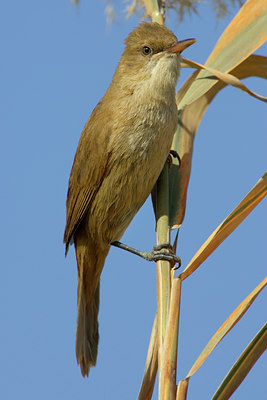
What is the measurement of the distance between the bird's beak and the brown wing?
1.44ft

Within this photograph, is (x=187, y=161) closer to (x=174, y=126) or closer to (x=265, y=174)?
(x=174, y=126)

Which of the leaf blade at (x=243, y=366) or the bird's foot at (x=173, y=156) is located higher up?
the bird's foot at (x=173, y=156)

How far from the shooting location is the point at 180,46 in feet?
7.78

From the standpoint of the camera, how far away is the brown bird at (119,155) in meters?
2.39

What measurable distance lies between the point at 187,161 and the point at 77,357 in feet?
3.91

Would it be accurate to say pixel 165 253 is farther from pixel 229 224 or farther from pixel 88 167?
pixel 88 167

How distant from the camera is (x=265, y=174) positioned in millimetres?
1569

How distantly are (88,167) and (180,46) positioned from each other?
28.9 inches

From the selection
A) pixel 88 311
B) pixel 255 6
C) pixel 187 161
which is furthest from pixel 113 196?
pixel 255 6

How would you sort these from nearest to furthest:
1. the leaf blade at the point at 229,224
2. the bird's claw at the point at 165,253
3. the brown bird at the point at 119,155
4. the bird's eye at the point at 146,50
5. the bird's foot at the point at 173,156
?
1. the leaf blade at the point at 229,224
2. the bird's claw at the point at 165,253
3. the bird's foot at the point at 173,156
4. the brown bird at the point at 119,155
5. the bird's eye at the point at 146,50

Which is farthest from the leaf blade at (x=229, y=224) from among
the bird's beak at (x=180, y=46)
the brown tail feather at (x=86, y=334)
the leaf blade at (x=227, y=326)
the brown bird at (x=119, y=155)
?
the brown tail feather at (x=86, y=334)

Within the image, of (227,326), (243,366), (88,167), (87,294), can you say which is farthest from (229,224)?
(87,294)

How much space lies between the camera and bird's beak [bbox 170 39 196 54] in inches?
92.3

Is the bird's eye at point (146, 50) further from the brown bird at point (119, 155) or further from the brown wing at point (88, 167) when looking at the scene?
the brown wing at point (88, 167)
